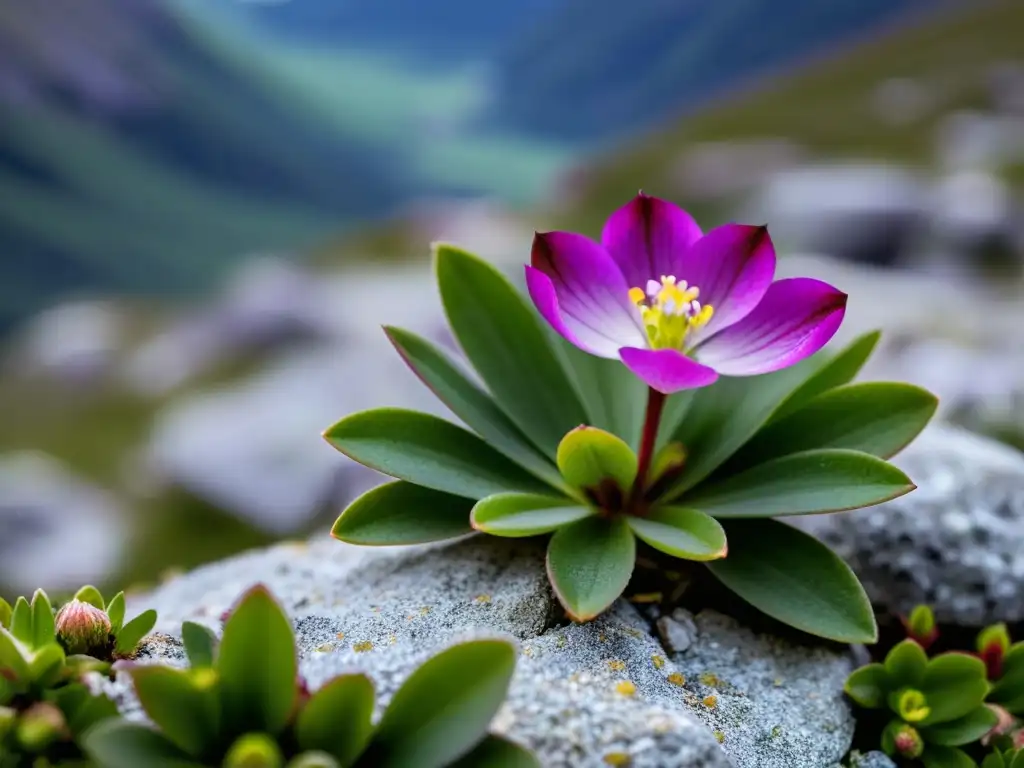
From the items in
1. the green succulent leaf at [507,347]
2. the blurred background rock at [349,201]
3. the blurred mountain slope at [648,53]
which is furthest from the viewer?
the blurred mountain slope at [648,53]

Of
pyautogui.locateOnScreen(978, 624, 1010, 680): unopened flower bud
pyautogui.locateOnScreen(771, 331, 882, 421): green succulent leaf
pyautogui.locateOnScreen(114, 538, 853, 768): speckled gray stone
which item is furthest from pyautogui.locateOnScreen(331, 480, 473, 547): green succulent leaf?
pyautogui.locateOnScreen(978, 624, 1010, 680): unopened flower bud

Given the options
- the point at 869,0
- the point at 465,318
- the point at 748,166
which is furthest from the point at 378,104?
the point at 465,318

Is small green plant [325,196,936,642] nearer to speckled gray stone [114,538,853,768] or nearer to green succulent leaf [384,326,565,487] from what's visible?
green succulent leaf [384,326,565,487]

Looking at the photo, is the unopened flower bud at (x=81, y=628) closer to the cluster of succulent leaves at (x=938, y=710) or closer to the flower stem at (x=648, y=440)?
the flower stem at (x=648, y=440)

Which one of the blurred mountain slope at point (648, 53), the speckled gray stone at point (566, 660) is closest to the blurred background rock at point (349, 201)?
the blurred mountain slope at point (648, 53)

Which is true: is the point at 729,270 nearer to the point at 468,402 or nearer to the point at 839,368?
the point at 839,368

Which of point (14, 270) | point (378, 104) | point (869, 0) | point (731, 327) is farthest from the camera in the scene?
point (378, 104)

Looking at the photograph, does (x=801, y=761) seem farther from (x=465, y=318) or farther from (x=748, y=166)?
(x=748, y=166)
